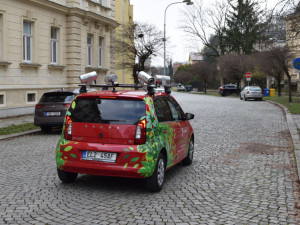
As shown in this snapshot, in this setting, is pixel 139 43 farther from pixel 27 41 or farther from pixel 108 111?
pixel 108 111

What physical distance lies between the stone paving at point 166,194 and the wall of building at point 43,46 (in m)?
9.87

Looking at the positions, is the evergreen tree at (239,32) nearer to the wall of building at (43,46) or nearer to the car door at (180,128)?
the wall of building at (43,46)

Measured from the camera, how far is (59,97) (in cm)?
1321

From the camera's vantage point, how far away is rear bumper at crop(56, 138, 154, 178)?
5676 mm

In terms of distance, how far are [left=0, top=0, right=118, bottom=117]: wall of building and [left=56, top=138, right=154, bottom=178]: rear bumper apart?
43.0ft

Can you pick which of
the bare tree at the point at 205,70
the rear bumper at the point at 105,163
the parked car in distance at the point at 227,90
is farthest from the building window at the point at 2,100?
the bare tree at the point at 205,70

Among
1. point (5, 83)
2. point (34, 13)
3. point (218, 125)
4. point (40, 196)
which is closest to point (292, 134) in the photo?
point (218, 125)

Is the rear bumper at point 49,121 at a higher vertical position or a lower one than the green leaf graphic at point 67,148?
lower

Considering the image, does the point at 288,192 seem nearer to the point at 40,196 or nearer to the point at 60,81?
the point at 40,196

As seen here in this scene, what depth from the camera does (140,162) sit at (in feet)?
18.6

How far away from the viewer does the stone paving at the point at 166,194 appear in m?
4.85

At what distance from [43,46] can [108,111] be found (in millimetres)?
16281

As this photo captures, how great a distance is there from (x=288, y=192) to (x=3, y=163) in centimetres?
540

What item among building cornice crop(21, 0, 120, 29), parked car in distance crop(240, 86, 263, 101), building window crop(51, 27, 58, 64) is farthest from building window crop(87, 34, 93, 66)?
parked car in distance crop(240, 86, 263, 101)
